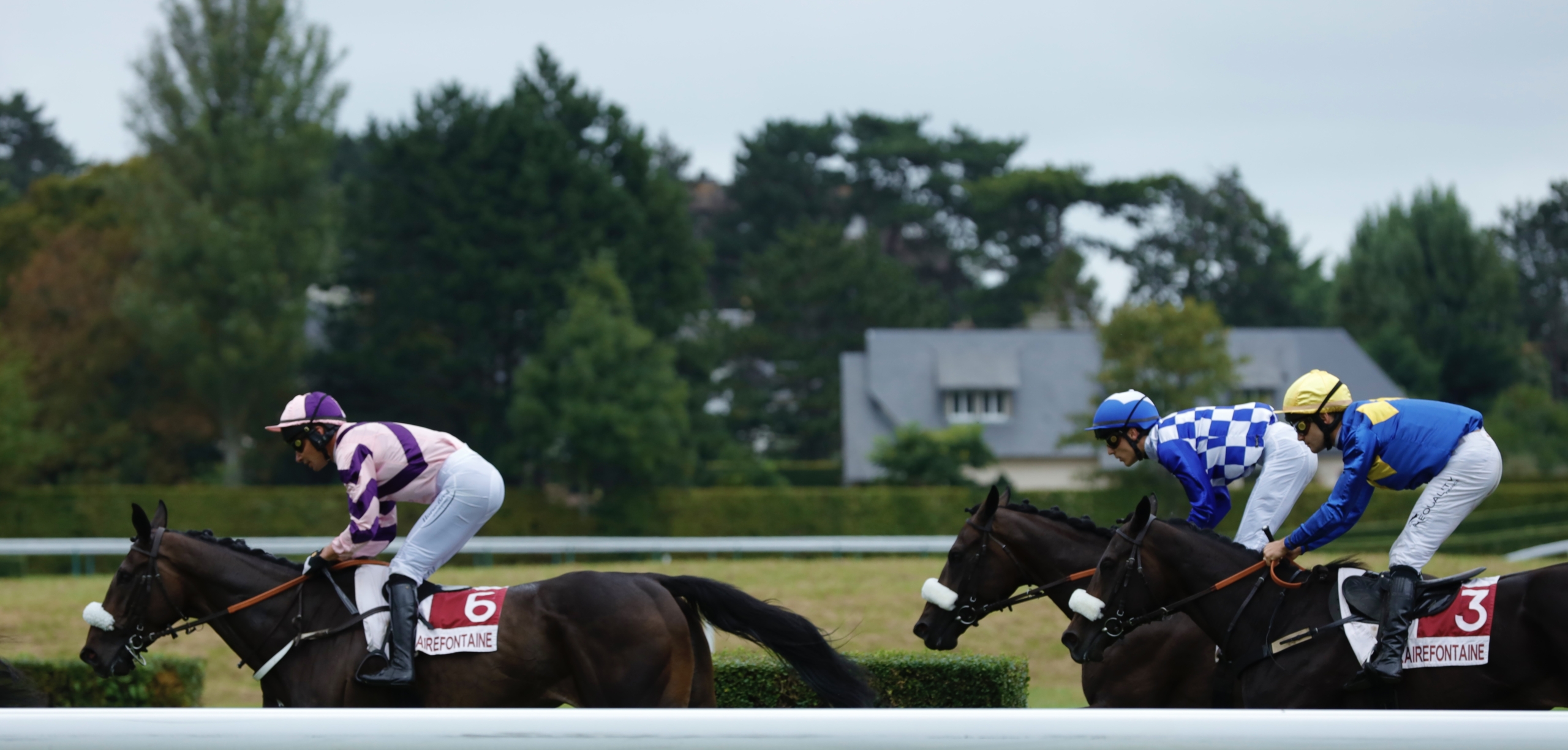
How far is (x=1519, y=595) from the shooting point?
4.22 m

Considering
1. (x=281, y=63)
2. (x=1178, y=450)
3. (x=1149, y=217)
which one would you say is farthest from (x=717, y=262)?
(x=1178, y=450)

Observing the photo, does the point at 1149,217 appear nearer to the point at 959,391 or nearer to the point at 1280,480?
the point at 959,391

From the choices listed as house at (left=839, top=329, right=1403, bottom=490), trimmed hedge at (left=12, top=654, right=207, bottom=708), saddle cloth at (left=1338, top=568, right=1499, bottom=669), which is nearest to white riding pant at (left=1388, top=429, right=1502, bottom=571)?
saddle cloth at (left=1338, top=568, right=1499, bottom=669)

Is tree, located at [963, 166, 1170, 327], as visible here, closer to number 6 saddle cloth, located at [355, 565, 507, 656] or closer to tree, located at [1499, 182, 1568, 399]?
tree, located at [1499, 182, 1568, 399]

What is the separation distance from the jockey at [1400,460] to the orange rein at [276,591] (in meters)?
3.20

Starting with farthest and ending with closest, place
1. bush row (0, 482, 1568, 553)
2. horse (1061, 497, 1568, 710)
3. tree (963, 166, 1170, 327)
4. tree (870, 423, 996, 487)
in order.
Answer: tree (963, 166, 1170, 327), tree (870, 423, 996, 487), bush row (0, 482, 1568, 553), horse (1061, 497, 1568, 710)

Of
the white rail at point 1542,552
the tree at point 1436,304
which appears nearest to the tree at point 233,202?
the white rail at point 1542,552

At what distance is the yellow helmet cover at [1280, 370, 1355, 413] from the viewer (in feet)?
15.2

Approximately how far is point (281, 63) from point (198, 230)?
4.39 metres

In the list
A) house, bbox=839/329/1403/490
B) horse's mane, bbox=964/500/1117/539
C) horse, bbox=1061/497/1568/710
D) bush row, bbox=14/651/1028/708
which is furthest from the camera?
house, bbox=839/329/1403/490

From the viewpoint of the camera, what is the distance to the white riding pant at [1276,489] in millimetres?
5430

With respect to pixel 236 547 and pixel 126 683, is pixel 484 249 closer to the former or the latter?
pixel 126 683

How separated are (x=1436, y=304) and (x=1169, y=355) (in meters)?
22.7

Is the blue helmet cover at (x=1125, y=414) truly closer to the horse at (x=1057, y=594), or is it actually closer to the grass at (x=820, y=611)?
the horse at (x=1057, y=594)
